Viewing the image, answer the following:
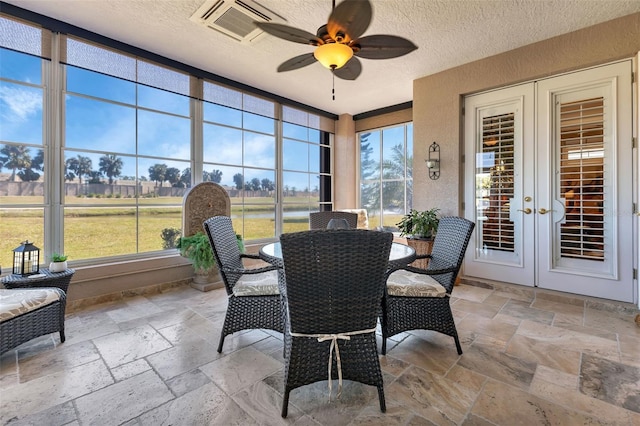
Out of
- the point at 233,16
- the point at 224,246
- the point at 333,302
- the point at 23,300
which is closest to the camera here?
the point at 333,302

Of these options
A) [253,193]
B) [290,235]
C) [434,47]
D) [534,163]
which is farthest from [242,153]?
[534,163]

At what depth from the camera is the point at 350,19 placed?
1.87 metres

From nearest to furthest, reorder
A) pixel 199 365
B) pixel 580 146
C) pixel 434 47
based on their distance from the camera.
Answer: pixel 199 365 → pixel 580 146 → pixel 434 47

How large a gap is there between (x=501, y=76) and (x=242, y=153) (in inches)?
151

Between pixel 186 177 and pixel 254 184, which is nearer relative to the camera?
pixel 186 177

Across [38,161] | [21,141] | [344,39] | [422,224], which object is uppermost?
[344,39]

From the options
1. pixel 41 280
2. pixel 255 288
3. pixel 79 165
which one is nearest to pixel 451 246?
pixel 255 288

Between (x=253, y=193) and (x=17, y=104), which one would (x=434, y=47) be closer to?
(x=253, y=193)

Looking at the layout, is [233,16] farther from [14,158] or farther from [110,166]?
[14,158]

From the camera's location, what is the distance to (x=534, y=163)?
3.48 metres

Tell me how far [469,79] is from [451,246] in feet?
9.20

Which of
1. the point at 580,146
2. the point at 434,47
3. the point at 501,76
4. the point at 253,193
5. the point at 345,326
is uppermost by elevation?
the point at 434,47

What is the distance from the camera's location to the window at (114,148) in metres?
2.91

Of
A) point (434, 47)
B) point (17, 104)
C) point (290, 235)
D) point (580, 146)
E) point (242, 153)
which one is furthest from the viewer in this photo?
point (242, 153)
